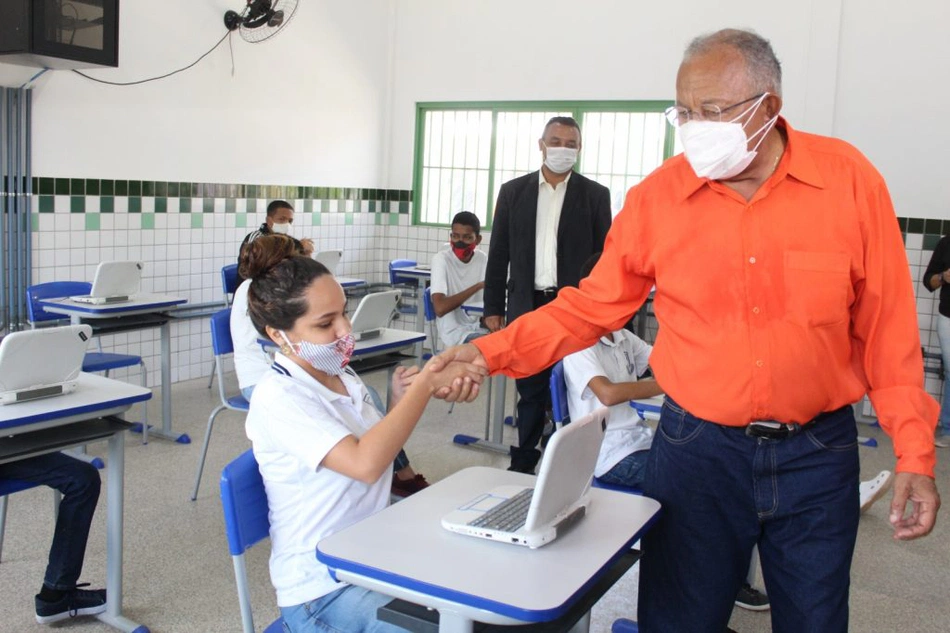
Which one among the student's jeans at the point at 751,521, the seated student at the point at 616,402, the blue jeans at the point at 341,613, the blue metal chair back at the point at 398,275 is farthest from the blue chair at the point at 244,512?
the blue metal chair back at the point at 398,275

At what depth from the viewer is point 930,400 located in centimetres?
166

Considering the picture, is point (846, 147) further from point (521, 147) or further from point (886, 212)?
point (521, 147)

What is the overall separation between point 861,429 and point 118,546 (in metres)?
4.91

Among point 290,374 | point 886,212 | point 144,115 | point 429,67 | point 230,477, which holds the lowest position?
point 230,477

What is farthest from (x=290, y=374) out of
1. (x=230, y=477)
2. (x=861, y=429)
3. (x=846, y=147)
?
(x=861, y=429)

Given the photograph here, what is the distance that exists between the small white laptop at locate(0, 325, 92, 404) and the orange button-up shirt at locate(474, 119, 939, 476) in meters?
2.07

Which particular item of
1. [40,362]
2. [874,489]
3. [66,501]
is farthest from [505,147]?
[66,501]

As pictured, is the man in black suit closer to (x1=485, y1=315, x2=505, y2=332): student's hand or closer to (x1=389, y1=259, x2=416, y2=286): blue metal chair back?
(x1=485, y1=315, x2=505, y2=332): student's hand

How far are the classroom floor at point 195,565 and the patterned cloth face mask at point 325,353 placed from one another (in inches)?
52.5

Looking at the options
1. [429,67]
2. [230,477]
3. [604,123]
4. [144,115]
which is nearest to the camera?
[230,477]

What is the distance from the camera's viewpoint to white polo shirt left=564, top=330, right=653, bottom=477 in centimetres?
306

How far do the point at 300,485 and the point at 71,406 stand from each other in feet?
4.05

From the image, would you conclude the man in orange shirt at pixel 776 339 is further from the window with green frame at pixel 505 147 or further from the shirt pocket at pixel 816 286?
the window with green frame at pixel 505 147

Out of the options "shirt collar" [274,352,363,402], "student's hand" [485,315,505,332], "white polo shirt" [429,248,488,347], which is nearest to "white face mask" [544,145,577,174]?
"student's hand" [485,315,505,332]
